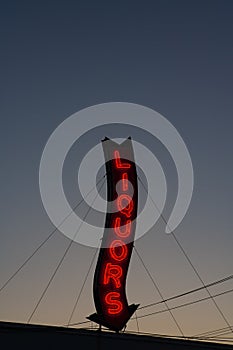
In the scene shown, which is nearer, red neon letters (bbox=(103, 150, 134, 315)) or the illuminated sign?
the illuminated sign

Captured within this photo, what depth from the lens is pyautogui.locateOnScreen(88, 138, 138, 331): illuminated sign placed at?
81.4 ft

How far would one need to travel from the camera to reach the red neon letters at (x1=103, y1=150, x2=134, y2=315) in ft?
82.2

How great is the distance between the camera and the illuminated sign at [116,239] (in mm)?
24797

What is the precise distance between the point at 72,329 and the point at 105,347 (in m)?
1.80

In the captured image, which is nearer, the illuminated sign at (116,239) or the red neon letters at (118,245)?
the illuminated sign at (116,239)

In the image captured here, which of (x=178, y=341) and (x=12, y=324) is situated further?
(x=178, y=341)

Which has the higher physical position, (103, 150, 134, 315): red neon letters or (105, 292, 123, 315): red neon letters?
(103, 150, 134, 315): red neon letters

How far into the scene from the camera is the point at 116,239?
2628cm

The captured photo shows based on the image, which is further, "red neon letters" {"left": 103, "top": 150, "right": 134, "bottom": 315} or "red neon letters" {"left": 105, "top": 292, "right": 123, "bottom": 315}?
"red neon letters" {"left": 103, "top": 150, "right": 134, "bottom": 315}

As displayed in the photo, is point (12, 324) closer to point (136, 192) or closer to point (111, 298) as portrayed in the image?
point (111, 298)

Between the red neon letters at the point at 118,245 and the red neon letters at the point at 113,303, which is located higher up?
the red neon letters at the point at 118,245

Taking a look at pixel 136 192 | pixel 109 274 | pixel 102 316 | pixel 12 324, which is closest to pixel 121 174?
pixel 136 192

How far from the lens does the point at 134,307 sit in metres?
25.5

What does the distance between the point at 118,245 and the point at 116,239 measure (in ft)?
1.06
